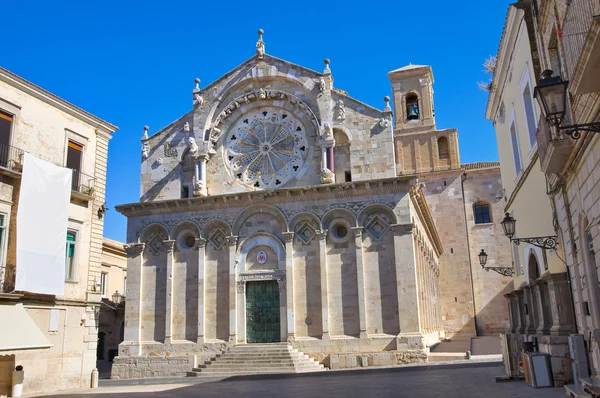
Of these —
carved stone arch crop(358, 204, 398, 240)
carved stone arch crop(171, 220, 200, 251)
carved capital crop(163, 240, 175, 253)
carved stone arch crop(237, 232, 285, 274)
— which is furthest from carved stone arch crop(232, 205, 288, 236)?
carved stone arch crop(358, 204, 398, 240)

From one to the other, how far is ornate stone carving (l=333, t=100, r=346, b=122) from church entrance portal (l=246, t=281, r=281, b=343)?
7480 mm

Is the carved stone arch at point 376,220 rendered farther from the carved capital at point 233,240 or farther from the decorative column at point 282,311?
the carved capital at point 233,240

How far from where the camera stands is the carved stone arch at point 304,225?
22828mm

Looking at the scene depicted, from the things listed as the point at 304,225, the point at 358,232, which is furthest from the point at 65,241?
the point at 358,232

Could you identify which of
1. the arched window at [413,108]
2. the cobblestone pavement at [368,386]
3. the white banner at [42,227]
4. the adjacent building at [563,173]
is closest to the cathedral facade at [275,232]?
the cobblestone pavement at [368,386]

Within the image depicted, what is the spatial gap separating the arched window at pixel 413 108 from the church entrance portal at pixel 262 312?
18.2 meters

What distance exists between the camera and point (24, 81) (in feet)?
59.0

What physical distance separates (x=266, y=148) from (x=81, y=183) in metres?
8.33

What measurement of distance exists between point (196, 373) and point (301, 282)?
17.5 ft

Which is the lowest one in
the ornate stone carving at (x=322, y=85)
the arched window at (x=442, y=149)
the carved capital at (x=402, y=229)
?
the carved capital at (x=402, y=229)

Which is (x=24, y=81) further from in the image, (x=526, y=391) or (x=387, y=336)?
(x=526, y=391)

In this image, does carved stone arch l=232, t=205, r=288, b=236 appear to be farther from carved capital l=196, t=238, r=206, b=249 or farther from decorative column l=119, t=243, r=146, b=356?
decorative column l=119, t=243, r=146, b=356

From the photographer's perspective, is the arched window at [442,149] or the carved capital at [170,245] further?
the arched window at [442,149]

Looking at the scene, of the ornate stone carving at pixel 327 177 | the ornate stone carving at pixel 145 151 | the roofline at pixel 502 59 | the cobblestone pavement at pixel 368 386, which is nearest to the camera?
the cobblestone pavement at pixel 368 386
